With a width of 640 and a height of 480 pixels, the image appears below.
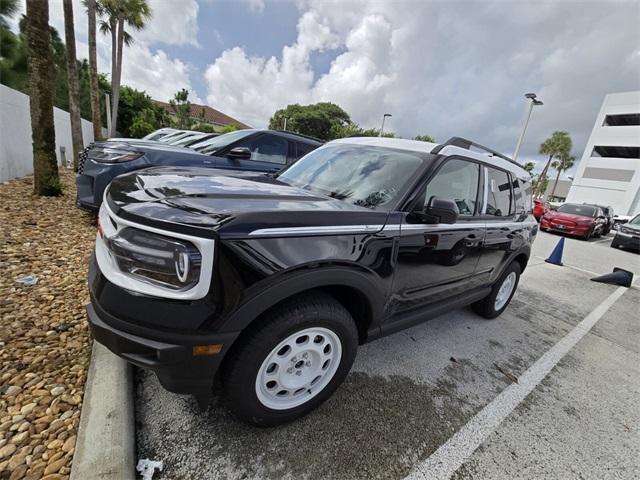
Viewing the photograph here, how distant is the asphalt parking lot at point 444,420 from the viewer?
175 centimetres

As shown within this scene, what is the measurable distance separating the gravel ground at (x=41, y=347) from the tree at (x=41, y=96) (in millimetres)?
1756

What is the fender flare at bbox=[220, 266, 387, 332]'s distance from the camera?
1509 mm

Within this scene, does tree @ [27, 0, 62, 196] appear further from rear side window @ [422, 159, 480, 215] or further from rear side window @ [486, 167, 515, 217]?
rear side window @ [486, 167, 515, 217]

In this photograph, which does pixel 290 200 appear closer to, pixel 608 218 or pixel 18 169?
pixel 18 169

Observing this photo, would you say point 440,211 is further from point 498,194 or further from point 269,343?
point 498,194

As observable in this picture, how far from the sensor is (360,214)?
1.95 metres

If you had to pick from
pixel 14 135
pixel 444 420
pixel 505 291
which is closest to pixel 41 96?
pixel 14 135

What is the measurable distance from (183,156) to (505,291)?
16.1 feet

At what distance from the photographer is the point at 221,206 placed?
5.32 feet

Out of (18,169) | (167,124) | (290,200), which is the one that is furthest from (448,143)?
(167,124)

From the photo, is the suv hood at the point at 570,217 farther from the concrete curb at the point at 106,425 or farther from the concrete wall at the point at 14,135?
the concrete wall at the point at 14,135

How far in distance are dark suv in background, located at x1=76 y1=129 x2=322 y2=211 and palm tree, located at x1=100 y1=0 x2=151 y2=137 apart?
15805mm

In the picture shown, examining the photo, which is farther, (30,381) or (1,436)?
(30,381)

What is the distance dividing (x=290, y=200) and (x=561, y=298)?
5.55 meters
